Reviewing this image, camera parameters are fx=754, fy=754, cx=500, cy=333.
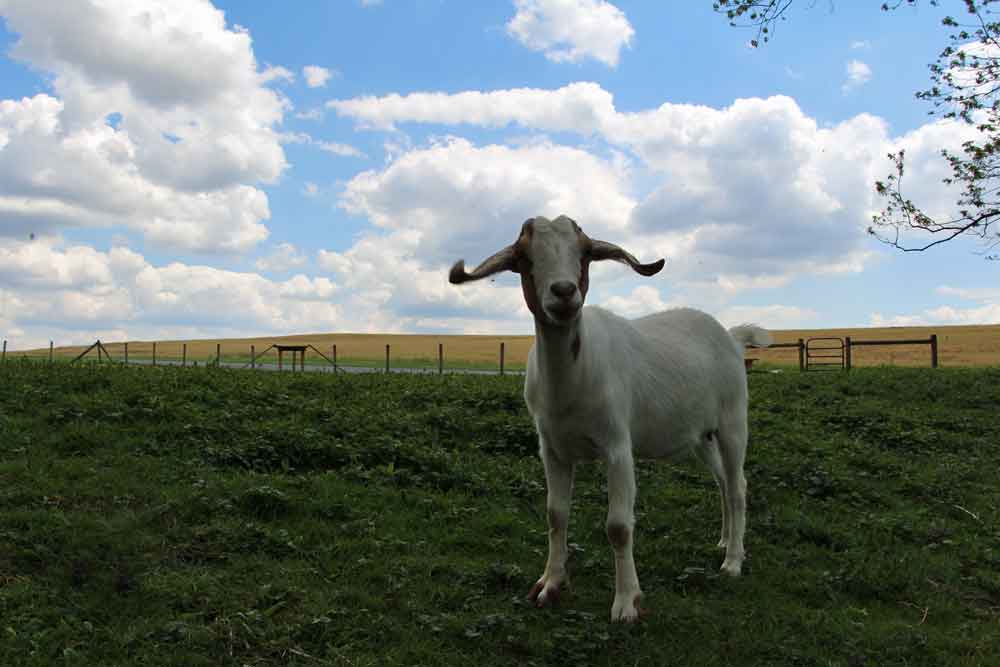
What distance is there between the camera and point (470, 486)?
909 cm

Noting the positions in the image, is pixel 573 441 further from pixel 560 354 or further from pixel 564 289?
pixel 564 289

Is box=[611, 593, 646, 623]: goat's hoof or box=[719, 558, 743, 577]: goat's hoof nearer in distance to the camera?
box=[611, 593, 646, 623]: goat's hoof

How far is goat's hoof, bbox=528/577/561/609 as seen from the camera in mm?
5949

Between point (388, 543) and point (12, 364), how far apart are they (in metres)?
10.1

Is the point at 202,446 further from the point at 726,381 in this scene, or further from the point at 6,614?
the point at 726,381

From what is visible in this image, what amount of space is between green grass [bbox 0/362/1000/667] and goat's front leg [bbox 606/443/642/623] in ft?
0.56

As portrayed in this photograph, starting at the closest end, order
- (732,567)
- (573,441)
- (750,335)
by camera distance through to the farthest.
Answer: (573,441), (732,567), (750,335)

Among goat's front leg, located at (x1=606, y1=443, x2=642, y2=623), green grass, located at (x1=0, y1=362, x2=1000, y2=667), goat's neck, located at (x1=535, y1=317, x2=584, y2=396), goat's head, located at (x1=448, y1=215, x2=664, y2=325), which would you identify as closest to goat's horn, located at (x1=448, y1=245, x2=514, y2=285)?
goat's head, located at (x1=448, y1=215, x2=664, y2=325)

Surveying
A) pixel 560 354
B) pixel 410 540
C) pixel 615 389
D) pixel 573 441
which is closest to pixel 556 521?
pixel 573 441

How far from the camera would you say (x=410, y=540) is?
23.9 ft

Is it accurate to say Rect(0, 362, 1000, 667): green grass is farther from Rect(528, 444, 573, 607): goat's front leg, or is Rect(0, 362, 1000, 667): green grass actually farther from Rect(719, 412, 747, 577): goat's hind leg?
Rect(719, 412, 747, 577): goat's hind leg

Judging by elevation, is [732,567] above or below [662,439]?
below

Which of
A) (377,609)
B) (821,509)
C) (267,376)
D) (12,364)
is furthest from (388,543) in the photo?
(12,364)

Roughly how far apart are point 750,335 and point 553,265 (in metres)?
4.08
